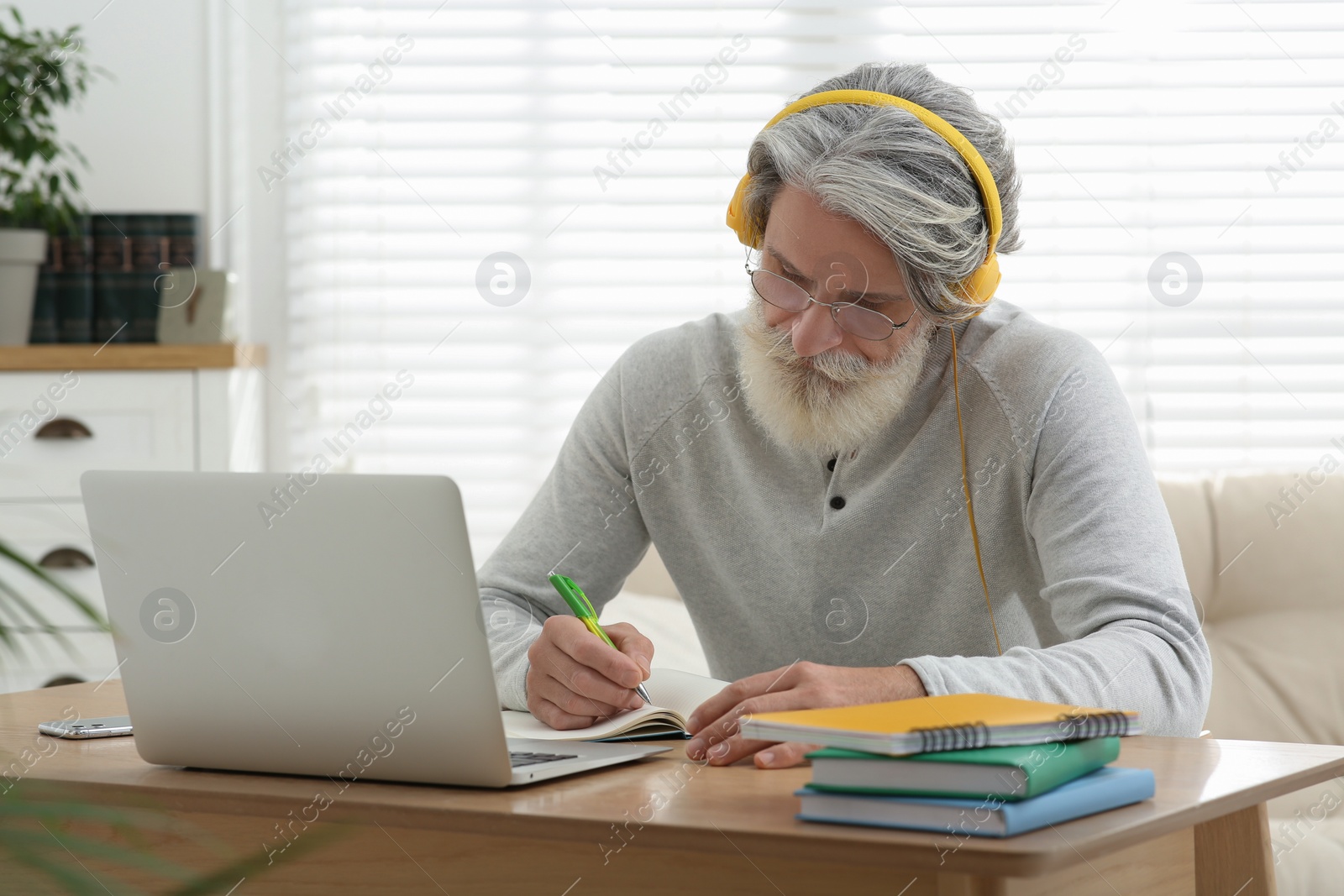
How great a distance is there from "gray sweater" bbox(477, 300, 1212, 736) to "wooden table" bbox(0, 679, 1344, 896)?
0.96 ft

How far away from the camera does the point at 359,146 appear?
2822 mm

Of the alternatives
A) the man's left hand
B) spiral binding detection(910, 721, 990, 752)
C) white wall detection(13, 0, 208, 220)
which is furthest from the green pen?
white wall detection(13, 0, 208, 220)

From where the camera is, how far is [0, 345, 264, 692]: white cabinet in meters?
2.37

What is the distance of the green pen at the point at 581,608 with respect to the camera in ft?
3.57

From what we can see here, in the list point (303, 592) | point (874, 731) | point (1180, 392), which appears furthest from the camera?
point (1180, 392)

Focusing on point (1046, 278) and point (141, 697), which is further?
point (1046, 278)

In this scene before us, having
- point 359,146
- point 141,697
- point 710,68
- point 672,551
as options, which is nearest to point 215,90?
point 359,146

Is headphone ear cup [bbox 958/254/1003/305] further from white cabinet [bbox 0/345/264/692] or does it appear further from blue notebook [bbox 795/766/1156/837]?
white cabinet [bbox 0/345/264/692]

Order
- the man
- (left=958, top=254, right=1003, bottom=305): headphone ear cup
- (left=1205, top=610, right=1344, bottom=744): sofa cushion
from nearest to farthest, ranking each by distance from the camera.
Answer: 1. the man
2. (left=958, top=254, right=1003, bottom=305): headphone ear cup
3. (left=1205, top=610, right=1344, bottom=744): sofa cushion

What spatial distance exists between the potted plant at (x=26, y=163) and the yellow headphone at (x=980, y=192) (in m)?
1.80

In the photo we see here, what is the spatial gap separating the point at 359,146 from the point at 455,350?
0.53 m

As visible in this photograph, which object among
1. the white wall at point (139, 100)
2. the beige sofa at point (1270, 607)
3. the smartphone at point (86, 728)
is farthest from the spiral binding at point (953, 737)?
the white wall at point (139, 100)

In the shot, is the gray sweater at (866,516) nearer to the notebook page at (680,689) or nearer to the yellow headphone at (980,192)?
the yellow headphone at (980,192)

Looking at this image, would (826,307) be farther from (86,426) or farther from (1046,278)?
(86,426)
